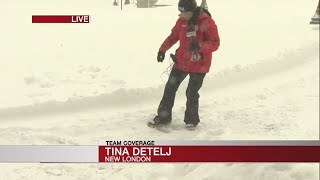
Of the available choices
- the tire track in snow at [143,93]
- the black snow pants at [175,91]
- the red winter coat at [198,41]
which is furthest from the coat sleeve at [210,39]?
the tire track in snow at [143,93]

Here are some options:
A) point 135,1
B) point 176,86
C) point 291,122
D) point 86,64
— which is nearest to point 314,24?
point 291,122

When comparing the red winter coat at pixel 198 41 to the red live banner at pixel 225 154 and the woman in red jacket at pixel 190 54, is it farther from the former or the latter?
the red live banner at pixel 225 154

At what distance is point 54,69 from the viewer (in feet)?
12.1

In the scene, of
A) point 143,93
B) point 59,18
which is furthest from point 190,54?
point 59,18

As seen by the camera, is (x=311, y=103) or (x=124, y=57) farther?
(x=124, y=57)

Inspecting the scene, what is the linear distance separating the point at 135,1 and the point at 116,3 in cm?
43

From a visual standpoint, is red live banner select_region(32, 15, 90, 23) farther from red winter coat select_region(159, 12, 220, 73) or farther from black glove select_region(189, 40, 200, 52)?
black glove select_region(189, 40, 200, 52)

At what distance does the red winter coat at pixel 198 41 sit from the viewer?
3014 mm

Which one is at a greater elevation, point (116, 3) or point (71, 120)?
point (116, 3)

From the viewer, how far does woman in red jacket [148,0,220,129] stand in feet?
9.87

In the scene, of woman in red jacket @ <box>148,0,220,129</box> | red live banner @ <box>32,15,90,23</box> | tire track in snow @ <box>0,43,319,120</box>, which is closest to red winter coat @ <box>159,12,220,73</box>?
woman in red jacket @ <box>148,0,220,129</box>

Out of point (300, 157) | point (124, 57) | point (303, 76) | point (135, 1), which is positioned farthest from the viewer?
point (303, 76)

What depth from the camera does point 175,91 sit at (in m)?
3.38

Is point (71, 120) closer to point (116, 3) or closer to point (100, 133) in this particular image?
point (100, 133)
